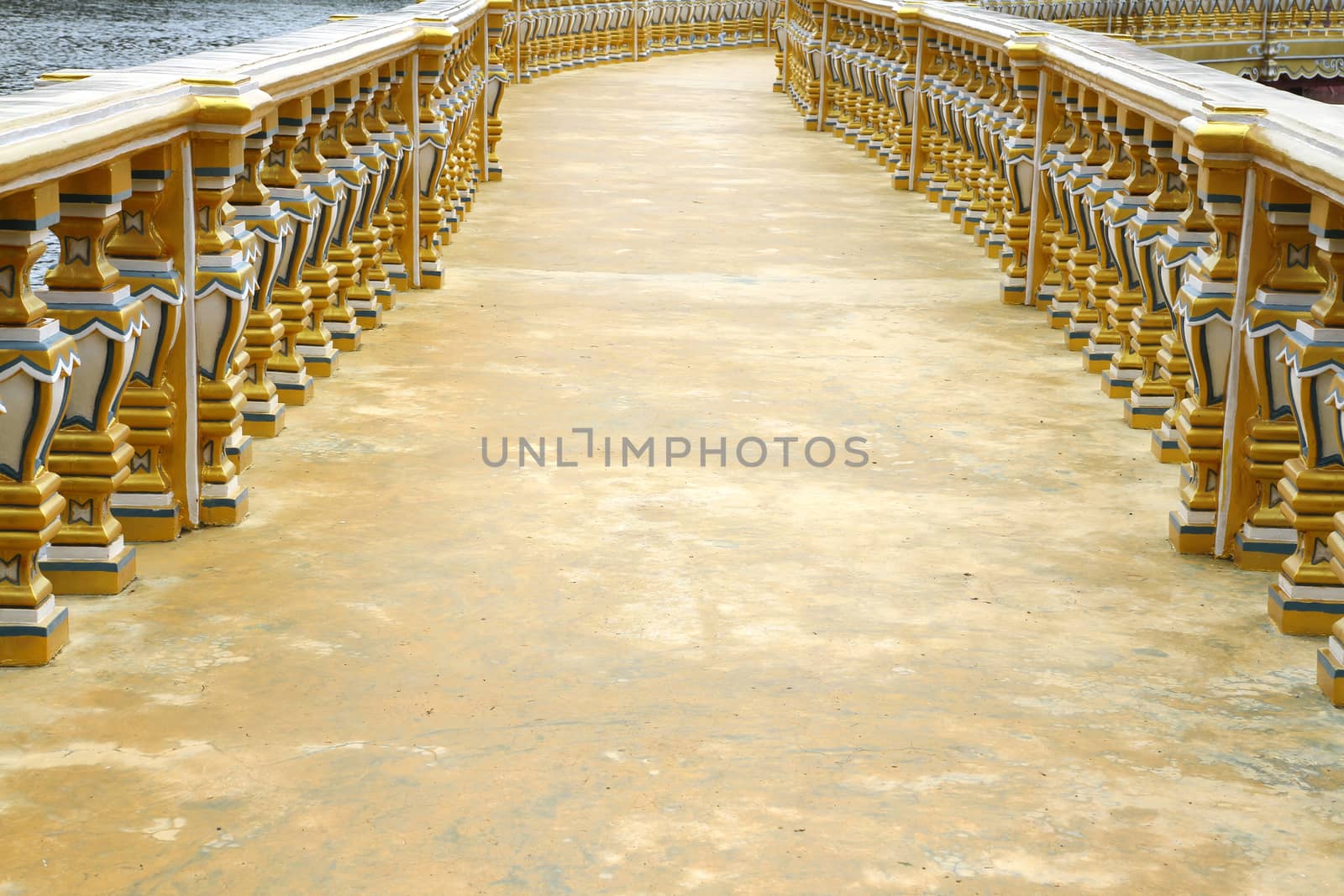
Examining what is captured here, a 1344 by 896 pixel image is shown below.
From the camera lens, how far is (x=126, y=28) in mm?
32125

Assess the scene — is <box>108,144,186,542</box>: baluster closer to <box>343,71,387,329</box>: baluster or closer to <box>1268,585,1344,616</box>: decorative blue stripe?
<box>343,71,387,329</box>: baluster

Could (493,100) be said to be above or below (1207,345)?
above

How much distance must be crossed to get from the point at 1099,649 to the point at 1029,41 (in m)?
3.64

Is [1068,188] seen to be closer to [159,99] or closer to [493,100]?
[159,99]

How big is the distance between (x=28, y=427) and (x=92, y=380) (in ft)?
1.23

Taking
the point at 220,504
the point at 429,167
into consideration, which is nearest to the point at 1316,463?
the point at 220,504

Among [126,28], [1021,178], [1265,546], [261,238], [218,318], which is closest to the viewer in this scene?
[1265,546]

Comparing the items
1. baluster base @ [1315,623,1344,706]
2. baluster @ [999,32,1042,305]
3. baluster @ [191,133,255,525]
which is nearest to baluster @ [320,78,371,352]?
baluster @ [191,133,255,525]

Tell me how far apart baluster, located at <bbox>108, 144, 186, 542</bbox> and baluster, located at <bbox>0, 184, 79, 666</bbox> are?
516 millimetres

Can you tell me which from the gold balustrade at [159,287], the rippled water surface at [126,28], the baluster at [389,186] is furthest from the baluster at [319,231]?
the rippled water surface at [126,28]

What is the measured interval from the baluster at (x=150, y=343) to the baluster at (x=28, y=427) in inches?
20.3

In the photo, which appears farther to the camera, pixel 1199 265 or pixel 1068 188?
pixel 1068 188

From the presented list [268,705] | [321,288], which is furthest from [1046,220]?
[268,705]

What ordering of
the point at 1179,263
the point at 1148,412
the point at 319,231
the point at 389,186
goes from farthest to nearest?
the point at 389,186
the point at 319,231
the point at 1148,412
the point at 1179,263
